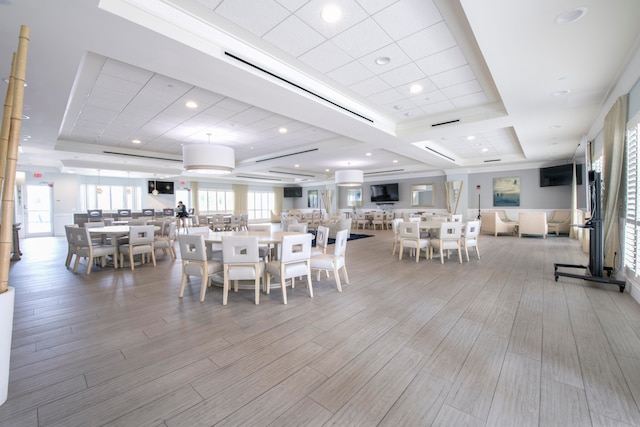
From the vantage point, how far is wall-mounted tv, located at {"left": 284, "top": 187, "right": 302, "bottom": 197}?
814 inches

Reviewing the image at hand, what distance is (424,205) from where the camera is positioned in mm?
14641

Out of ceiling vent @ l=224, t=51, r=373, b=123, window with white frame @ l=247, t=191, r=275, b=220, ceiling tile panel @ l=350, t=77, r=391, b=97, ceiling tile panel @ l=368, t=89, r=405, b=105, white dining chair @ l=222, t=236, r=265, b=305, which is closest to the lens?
ceiling vent @ l=224, t=51, r=373, b=123

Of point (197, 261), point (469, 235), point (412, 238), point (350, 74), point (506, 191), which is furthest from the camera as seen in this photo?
point (506, 191)

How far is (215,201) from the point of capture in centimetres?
1756

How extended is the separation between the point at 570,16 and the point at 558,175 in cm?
1051

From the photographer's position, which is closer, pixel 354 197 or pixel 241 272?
pixel 241 272

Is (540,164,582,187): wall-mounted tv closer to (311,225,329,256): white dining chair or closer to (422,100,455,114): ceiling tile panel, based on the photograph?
(422,100,455,114): ceiling tile panel

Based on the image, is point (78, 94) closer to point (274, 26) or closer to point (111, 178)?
point (274, 26)

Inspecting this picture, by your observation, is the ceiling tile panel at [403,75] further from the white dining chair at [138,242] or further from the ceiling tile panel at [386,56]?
the white dining chair at [138,242]

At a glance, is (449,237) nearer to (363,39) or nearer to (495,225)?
(363,39)

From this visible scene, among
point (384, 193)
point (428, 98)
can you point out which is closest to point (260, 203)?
point (384, 193)

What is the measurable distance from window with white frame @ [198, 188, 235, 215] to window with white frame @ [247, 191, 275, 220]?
1.53 m

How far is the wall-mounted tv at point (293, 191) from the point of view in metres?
20.7

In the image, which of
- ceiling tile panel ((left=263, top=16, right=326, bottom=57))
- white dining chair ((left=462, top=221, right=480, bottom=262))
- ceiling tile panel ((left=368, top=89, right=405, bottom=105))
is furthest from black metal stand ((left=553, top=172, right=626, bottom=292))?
ceiling tile panel ((left=263, top=16, right=326, bottom=57))
